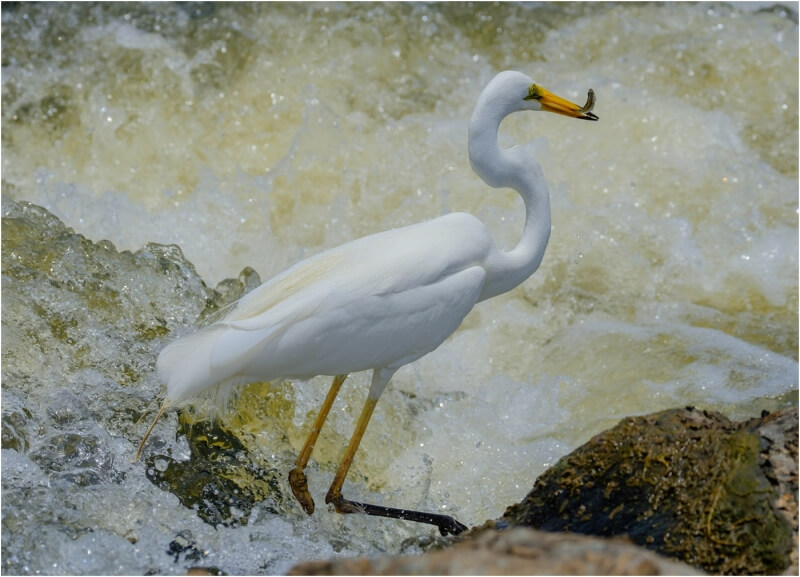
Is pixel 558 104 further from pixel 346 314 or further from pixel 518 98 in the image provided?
pixel 346 314

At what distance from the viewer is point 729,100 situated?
658cm

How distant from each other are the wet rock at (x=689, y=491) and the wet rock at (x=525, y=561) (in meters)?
0.41

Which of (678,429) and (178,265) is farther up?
(178,265)

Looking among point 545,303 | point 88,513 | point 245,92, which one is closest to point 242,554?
point 88,513

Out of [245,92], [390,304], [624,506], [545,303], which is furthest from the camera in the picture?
[245,92]

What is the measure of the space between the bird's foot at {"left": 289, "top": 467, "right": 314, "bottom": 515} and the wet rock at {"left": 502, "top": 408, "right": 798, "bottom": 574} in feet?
2.49

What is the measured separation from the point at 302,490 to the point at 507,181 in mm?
1243

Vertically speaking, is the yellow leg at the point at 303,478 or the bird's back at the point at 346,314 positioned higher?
the bird's back at the point at 346,314

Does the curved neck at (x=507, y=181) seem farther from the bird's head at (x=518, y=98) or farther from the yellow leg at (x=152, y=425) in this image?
the yellow leg at (x=152, y=425)

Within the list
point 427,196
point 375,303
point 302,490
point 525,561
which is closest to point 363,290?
point 375,303

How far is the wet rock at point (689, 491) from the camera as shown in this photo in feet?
8.40

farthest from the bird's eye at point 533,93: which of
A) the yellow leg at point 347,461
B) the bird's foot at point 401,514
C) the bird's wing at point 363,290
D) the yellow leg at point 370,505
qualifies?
the bird's foot at point 401,514

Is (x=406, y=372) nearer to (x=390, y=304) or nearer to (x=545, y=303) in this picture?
(x=545, y=303)

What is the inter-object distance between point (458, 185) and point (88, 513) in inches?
131
